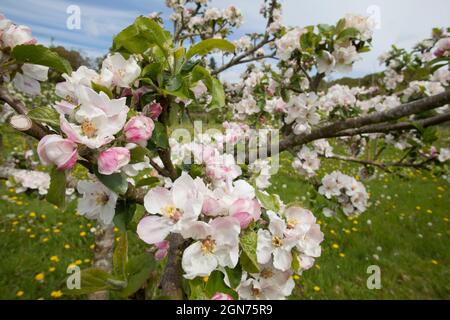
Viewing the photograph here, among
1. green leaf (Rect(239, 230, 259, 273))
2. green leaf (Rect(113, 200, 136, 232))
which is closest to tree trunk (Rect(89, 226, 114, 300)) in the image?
green leaf (Rect(113, 200, 136, 232))

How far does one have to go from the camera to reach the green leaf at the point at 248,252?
2.17 ft

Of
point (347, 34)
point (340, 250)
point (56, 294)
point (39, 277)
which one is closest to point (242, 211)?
point (347, 34)

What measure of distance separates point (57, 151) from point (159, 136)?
0.28 meters

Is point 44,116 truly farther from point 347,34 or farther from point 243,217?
point 347,34

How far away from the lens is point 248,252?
0.66 metres

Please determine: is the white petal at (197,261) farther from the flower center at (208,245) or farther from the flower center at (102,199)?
the flower center at (102,199)

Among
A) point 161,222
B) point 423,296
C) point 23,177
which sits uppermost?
point 23,177

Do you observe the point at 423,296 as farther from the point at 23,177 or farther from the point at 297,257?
the point at 23,177

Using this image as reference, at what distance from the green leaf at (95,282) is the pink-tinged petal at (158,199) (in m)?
0.18

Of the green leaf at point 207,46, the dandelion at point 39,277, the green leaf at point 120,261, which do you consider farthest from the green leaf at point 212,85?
the dandelion at point 39,277

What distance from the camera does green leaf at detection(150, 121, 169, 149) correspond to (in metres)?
0.79

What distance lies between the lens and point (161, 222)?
0.69m
